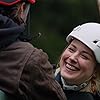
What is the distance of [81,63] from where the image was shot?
585cm

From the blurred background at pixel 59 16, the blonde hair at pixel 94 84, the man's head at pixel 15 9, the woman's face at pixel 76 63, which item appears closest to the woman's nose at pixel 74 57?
the woman's face at pixel 76 63

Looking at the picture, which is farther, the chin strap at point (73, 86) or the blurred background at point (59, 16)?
the blurred background at point (59, 16)

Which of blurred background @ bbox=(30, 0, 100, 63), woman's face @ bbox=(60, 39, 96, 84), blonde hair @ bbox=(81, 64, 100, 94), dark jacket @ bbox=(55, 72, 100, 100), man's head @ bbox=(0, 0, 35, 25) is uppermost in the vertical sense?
man's head @ bbox=(0, 0, 35, 25)

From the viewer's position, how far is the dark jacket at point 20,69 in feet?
15.2

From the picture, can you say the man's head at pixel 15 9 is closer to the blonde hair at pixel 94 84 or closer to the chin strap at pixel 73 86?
the chin strap at pixel 73 86

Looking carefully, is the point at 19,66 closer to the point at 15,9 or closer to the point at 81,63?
the point at 15,9

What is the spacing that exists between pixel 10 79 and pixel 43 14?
1865cm

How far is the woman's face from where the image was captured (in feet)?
19.1

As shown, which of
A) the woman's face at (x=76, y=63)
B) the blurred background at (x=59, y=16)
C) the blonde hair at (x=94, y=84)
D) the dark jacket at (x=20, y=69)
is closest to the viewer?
the dark jacket at (x=20, y=69)

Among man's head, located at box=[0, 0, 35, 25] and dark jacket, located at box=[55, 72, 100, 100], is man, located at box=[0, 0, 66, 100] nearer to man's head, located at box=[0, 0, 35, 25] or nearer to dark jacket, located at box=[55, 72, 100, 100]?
man's head, located at box=[0, 0, 35, 25]

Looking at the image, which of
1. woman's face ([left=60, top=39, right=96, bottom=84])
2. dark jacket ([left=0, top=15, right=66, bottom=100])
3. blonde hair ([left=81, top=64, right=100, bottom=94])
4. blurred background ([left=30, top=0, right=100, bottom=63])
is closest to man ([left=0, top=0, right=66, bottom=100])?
dark jacket ([left=0, top=15, right=66, bottom=100])

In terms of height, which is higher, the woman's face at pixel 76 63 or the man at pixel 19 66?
the man at pixel 19 66

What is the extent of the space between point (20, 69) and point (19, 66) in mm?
21

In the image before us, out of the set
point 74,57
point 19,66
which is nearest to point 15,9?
point 19,66
